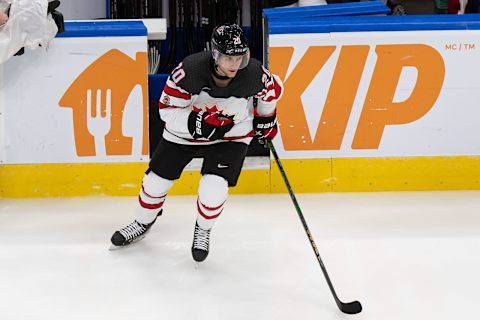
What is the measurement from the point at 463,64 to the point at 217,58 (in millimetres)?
2012

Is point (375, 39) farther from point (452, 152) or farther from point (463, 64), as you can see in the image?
point (452, 152)

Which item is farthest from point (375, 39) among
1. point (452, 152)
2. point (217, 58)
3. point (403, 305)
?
point (403, 305)

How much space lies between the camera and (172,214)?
369 centimetres

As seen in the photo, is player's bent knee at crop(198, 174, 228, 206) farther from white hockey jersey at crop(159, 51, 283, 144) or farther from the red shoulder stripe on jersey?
the red shoulder stripe on jersey

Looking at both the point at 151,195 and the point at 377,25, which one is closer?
the point at 151,195

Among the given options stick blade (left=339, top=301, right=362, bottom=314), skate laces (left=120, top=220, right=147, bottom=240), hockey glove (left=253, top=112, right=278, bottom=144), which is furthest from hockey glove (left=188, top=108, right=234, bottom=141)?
stick blade (left=339, top=301, right=362, bottom=314)

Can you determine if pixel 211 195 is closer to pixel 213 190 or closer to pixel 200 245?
pixel 213 190

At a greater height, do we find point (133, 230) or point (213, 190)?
point (213, 190)

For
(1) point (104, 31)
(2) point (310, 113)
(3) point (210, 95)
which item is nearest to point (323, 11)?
(2) point (310, 113)

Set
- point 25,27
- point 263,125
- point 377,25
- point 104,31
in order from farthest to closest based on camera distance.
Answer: point 377,25 → point 104,31 → point 25,27 → point 263,125

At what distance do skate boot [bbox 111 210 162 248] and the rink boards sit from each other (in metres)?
0.95

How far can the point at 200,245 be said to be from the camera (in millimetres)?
2822

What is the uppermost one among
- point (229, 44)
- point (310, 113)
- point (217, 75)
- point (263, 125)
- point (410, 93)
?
point (229, 44)

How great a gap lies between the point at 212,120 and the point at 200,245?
0.48 meters
